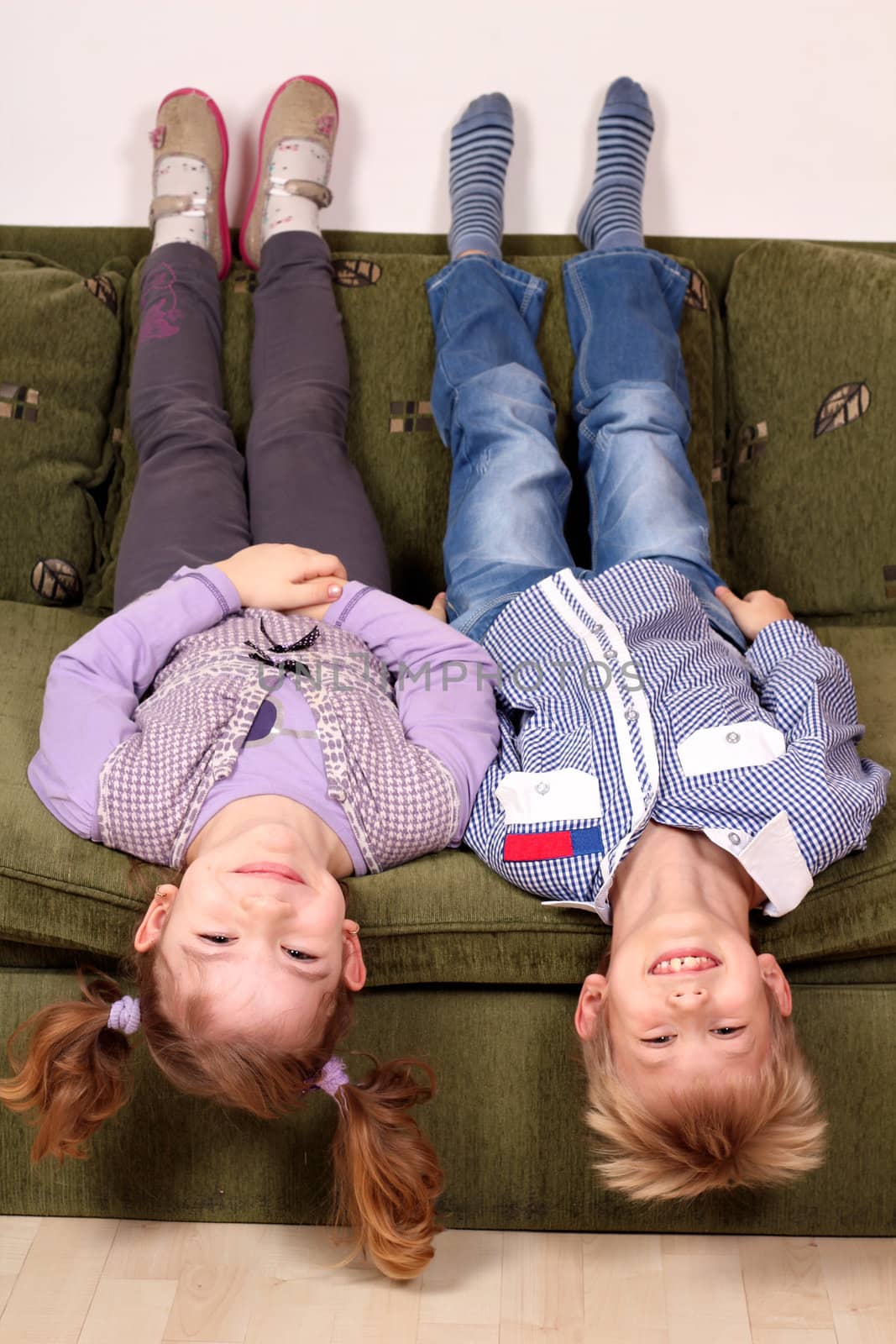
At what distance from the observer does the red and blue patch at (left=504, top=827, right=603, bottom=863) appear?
132 centimetres

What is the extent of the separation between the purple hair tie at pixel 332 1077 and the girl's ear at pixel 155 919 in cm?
22

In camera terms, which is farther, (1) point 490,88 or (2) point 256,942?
(1) point 490,88

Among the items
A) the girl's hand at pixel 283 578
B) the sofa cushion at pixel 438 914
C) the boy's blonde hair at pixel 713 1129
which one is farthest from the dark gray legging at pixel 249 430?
the boy's blonde hair at pixel 713 1129

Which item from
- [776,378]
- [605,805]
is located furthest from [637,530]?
[605,805]

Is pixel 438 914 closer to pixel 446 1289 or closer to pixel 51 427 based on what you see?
pixel 446 1289

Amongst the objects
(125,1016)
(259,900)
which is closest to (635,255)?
(259,900)

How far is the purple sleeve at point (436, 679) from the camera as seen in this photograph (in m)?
1.44

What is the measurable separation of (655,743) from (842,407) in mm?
741

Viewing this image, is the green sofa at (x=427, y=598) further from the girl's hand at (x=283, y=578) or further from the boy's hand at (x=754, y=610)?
the girl's hand at (x=283, y=578)

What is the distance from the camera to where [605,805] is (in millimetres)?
1378

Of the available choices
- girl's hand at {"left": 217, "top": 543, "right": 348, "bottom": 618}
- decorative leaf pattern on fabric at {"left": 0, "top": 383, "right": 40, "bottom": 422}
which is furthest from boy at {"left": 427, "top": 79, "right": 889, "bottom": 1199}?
decorative leaf pattern on fabric at {"left": 0, "top": 383, "right": 40, "bottom": 422}

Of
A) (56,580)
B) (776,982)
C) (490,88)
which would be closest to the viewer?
(776,982)

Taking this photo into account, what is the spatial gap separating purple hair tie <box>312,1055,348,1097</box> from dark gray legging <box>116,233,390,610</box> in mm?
692

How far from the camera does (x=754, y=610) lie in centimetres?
171
